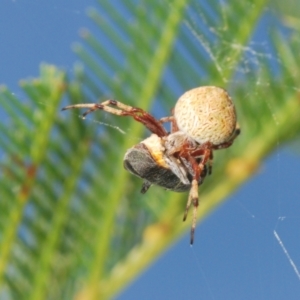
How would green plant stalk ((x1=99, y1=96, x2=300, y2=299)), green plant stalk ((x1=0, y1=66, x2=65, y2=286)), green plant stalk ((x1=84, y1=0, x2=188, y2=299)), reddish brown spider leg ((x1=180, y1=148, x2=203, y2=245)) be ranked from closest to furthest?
1. reddish brown spider leg ((x1=180, y1=148, x2=203, y2=245))
2. green plant stalk ((x1=0, y1=66, x2=65, y2=286))
3. green plant stalk ((x1=84, y1=0, x2=188, y2=299))
4. green plant stalk ((x1=99, y1=96, x2=300, y2=299))

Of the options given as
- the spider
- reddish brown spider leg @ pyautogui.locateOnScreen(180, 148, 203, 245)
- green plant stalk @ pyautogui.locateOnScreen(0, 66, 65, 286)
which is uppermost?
green plant stalk @ pyautogui.locateOnScreen(0, 66, 65, 286)

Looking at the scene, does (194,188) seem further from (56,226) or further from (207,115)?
(56,226)

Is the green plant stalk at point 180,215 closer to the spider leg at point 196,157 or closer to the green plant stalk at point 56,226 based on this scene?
the green plant stalk at point 56,226

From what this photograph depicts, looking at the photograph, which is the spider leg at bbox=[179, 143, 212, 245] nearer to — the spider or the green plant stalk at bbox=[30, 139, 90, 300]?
the spider

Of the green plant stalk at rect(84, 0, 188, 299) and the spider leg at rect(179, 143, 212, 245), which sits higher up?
the green plant stalk at rect(84, 0, 188, 299)

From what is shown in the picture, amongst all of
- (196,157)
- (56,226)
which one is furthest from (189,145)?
(56,226)

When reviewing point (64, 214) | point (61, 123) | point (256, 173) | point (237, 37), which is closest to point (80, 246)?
point (64, 214)

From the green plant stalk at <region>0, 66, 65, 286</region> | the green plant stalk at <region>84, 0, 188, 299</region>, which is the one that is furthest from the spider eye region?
the green plant stalk at <region>84, 0, 188, 299</region>

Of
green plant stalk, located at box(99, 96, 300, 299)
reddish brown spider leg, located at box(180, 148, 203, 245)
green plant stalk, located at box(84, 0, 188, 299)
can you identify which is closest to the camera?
reddish brown spider leg, located at box(180, 148, 203, 245)
